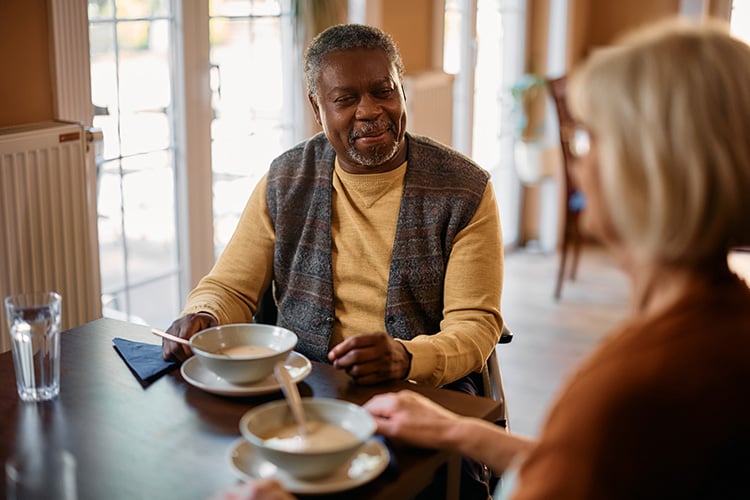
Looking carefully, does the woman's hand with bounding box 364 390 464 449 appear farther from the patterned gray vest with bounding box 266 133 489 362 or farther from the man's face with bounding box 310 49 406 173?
the man's face with bounding box 310 49 406 173

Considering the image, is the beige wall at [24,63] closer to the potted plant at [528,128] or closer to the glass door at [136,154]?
the glass door at [136,154]

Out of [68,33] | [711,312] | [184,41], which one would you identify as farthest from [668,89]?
[184,41]

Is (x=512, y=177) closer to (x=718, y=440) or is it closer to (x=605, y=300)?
(x=605, y=300)

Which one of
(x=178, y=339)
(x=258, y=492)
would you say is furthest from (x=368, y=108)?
(x=258, y=492)

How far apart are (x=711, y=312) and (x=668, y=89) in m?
0.24

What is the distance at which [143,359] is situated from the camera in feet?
5.24

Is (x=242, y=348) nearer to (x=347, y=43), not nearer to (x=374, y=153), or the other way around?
(x=374, y=153)

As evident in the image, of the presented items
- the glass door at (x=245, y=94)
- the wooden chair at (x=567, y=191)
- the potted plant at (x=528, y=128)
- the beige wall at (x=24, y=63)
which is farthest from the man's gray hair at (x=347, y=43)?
the potted plant at (x=528, y=128)

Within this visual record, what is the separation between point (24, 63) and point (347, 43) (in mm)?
933

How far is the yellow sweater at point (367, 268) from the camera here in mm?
1866

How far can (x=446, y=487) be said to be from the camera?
138 cm

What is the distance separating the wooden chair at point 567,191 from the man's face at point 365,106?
244cm

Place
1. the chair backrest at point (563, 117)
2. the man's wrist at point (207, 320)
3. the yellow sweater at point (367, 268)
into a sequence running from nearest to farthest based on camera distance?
1. the man's wrist at point (207, 320)
2. the yellow sweater at point (367, 268)
3. the chair backrest at point (563, 117)

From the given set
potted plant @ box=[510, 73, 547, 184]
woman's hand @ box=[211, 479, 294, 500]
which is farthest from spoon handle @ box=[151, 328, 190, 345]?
potted plant @ box=[510, 73, 547, 184]
